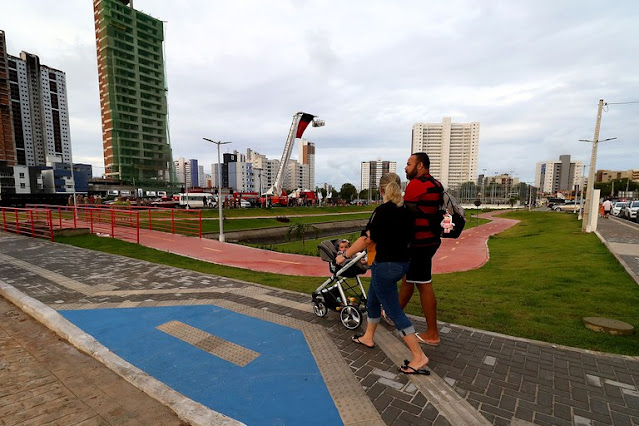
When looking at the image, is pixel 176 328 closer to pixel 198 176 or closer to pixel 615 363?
pixel 615 363

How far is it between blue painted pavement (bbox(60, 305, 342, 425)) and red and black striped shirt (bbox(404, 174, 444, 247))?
78.5 inches

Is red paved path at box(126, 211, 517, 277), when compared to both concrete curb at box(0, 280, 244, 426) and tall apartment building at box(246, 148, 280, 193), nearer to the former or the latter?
concrete curb at box(0, 280, 244, 426)

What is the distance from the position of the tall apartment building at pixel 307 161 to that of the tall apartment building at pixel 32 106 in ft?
370

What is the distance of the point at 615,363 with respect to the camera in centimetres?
338

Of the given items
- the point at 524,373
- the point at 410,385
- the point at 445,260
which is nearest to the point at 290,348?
the point at 410,385

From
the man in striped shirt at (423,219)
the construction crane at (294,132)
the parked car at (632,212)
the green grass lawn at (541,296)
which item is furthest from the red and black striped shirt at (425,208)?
the construction crane at (294,132)

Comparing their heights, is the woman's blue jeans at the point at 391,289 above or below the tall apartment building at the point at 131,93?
below

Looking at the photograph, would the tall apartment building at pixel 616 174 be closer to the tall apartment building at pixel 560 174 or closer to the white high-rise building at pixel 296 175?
the tall apartment building at pixel 560 174

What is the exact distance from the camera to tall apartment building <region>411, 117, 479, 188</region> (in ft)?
466

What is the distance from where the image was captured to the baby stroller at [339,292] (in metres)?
4.36

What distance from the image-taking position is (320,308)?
4.88 metres

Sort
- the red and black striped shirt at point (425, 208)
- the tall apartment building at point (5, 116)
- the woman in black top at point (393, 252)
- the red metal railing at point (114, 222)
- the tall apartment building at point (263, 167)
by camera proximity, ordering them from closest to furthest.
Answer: the woman in black top at point (393, 252), the red and black striped shirt at point (425, 208), the red metal railing at point (114, 222), the tall apartment building at point (5, 116), the tall apartment building at point (263, 167)

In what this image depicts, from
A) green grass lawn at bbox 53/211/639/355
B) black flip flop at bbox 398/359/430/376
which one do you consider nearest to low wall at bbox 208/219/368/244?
green grass lawn at bbox 53/211/639/355

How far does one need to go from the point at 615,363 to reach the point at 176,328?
5.61m
